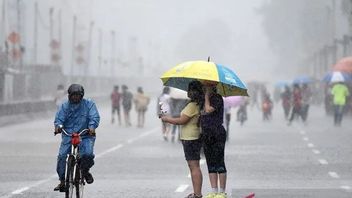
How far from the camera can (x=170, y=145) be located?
1196 inches

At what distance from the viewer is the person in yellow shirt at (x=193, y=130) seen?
1440 cm

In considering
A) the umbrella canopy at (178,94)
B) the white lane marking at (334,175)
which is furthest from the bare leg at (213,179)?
the umbrella canopy at (178,94)

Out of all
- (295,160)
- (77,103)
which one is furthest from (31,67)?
(77,103)

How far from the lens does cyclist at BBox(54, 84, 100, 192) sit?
14398 millimetres

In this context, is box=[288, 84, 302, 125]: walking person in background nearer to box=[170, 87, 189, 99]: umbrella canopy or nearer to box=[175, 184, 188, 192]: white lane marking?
box=[170, 87, 189, 99]: umbrella canopy

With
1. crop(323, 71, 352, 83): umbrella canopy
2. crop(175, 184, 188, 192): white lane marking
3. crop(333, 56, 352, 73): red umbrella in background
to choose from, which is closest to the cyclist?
crop(175, 184, 188, 192): white lane marking

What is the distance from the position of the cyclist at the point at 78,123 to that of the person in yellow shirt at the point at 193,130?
107cm

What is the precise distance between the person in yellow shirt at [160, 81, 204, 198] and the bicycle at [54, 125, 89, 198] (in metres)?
1.25

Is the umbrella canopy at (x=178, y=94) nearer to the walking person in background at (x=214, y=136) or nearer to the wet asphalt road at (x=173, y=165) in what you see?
the wet asphalt road at (x=173, y=165)

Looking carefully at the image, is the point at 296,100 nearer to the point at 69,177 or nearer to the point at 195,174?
the point at 195,174

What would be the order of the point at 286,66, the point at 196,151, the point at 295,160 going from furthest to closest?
the point at 286,66
the point at 295,160
the point at 196,151

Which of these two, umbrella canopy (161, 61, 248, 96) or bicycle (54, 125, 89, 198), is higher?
umbrella canopy (161, 61, 248, 96)

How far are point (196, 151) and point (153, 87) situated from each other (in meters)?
131

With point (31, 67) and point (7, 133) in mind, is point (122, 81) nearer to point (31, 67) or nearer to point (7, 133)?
point (31, 67)
